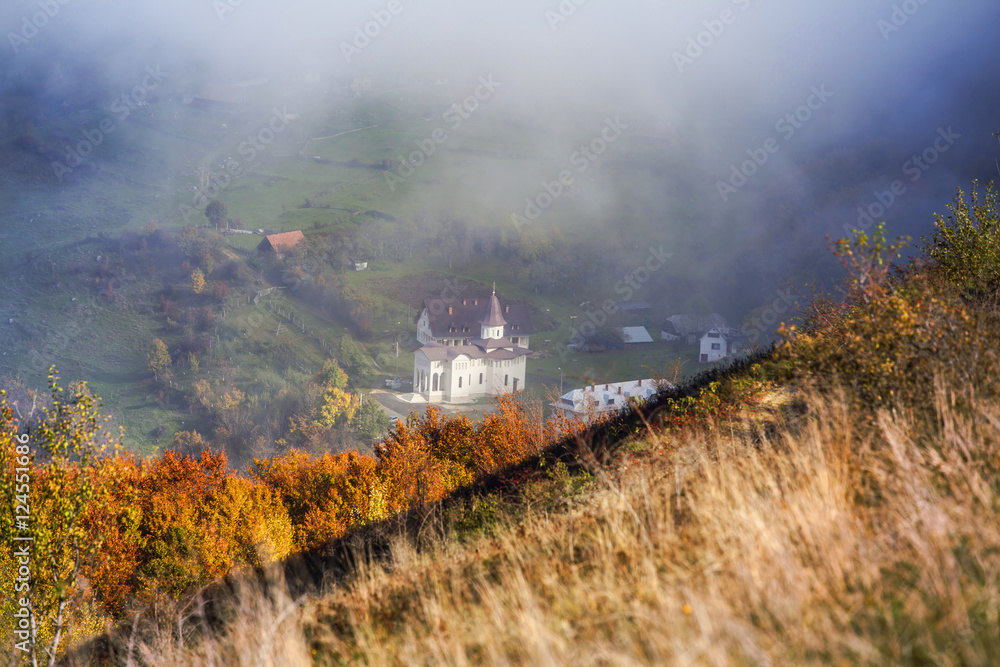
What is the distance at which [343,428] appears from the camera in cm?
6456

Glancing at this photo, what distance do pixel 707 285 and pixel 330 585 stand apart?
434 feet

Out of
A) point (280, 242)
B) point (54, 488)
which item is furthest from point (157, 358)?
point (54, 488)

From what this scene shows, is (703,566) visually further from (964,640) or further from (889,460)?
(889,460)

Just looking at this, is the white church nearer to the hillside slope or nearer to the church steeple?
the church steeple

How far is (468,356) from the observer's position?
76.5 metres

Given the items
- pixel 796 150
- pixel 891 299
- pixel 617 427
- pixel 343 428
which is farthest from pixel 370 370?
pixel 796 150

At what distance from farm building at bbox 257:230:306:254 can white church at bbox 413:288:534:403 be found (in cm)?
4099

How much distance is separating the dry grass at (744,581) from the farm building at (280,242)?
392 feet

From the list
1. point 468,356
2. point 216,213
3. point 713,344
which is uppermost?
point 216,213

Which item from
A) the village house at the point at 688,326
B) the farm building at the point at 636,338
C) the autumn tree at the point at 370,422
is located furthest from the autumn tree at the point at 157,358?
the village house at the point at 688,326

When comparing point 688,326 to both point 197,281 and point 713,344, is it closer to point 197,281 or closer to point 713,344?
point 713,344

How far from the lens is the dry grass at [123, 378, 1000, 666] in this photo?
277cm

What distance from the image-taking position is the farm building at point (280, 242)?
11675cm

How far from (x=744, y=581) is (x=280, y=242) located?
4903 inches
